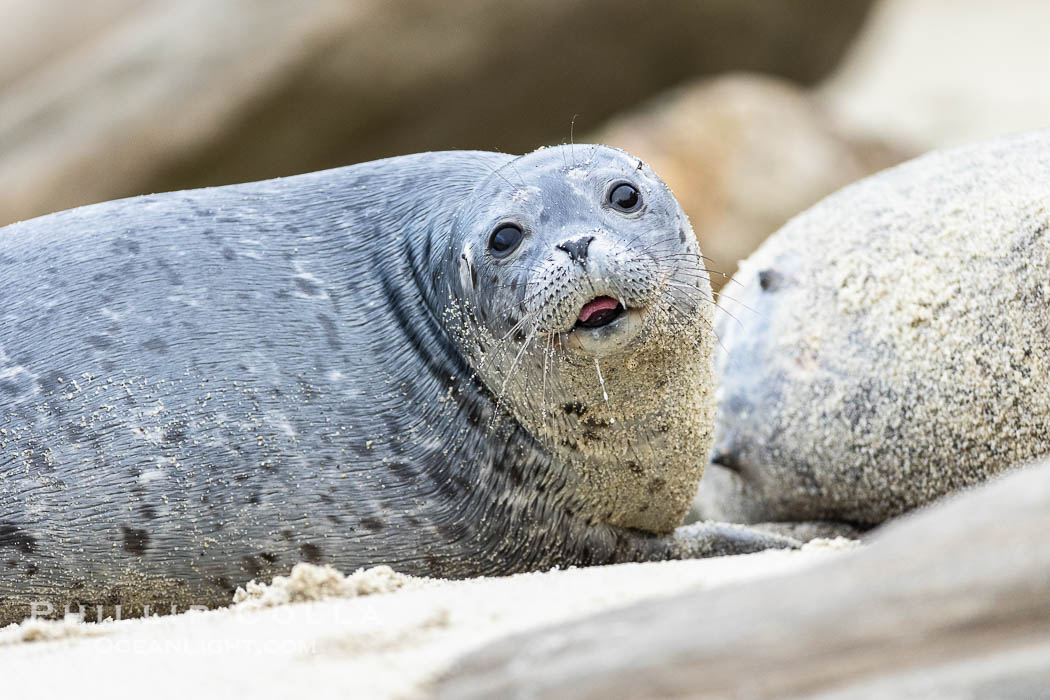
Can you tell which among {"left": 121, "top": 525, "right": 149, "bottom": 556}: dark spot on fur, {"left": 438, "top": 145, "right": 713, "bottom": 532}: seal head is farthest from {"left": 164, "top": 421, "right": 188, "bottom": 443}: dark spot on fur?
{"left": 438, "top": 145, "right": 713, "bottom": 532}: seal head

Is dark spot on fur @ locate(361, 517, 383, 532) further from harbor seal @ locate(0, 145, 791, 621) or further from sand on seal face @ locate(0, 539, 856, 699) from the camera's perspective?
sand on seal face @ locate(0, 539, 856, 699)

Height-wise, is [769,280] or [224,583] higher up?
[769,280]

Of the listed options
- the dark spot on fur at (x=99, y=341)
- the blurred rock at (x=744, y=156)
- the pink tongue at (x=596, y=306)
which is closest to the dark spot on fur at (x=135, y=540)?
the dark spot on fur at (x=99, y=341)

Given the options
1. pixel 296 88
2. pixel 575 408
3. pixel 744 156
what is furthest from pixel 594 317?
pixel 296 88

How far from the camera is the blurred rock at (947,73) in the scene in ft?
40.0

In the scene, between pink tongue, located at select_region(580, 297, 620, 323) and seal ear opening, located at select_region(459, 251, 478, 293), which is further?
seal ear opening, located at select_region(459, 251, 478, 293)

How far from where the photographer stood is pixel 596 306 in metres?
3.03

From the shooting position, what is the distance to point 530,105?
35.4 feet

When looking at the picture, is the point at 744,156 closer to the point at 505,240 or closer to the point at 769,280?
the point at 769,280

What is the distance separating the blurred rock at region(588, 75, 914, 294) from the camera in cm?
866

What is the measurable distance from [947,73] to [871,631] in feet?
47.4

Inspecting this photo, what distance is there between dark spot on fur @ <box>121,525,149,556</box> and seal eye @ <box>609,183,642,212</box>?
4.91 feet

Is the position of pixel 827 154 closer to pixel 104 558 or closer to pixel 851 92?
pixel 851 92

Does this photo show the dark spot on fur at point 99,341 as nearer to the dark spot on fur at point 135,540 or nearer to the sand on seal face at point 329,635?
the dark spot on fur at point 135,540
